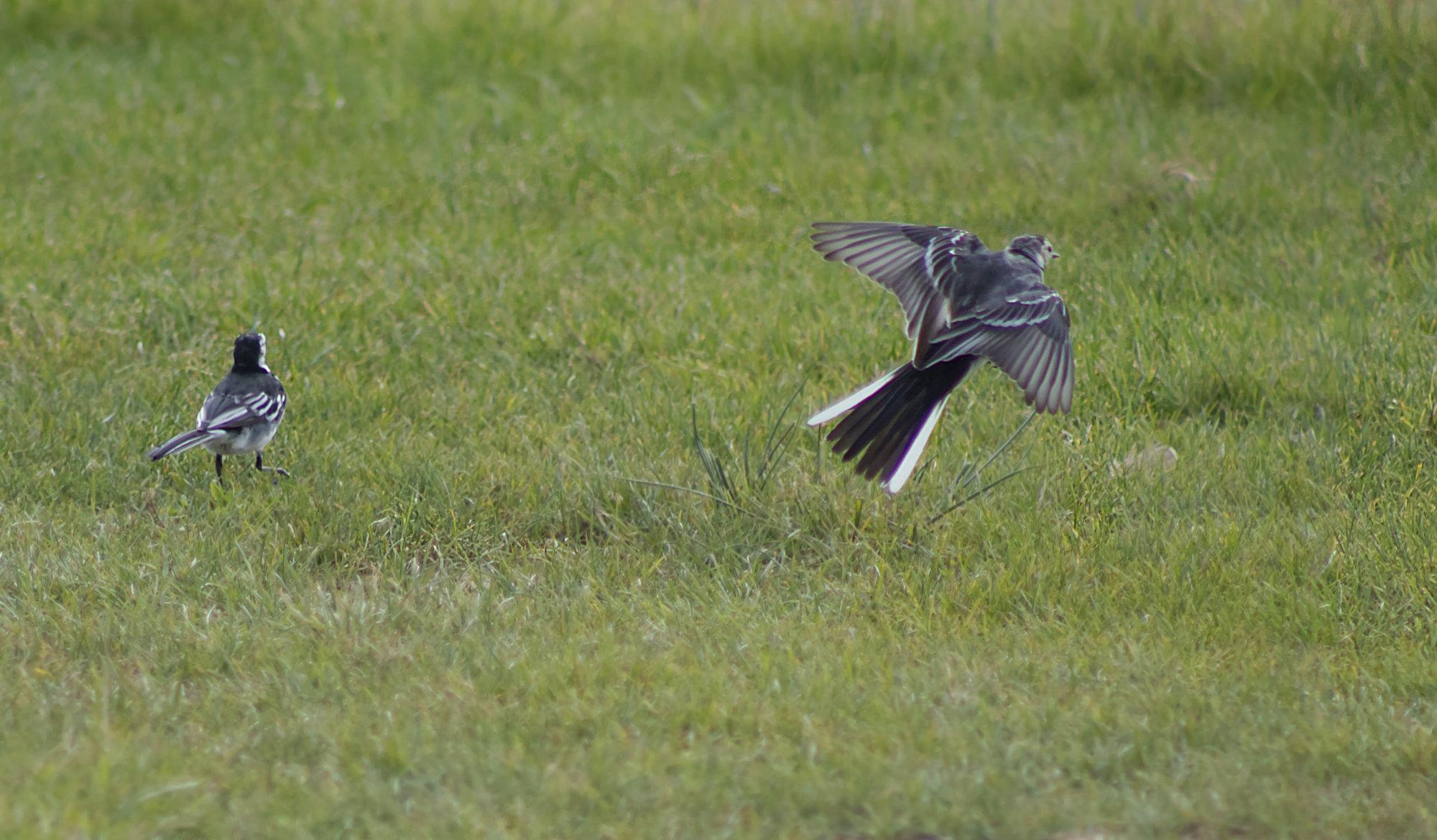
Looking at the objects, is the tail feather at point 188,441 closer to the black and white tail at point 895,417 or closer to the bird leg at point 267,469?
the bird leg at point 267,469

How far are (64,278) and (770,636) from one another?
4.26m

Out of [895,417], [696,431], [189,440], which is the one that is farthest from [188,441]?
[895,417]

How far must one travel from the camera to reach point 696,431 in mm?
5078

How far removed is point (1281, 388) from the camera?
5.83 m

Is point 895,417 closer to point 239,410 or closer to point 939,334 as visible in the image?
point 939,334

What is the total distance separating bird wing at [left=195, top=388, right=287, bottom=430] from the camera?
488cm

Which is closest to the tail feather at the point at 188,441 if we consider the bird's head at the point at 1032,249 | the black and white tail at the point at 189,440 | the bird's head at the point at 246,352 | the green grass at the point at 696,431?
the black and white tail at the point at 189,440

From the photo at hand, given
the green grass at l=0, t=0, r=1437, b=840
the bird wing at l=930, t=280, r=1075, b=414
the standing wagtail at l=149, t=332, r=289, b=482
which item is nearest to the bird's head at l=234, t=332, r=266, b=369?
the standing wagtail at l=149, t=332, r=289, b=482

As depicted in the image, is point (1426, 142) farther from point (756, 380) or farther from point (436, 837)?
point (436, 837)

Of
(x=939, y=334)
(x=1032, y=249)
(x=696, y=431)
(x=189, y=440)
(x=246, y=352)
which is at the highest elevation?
(x=1032, y=249)

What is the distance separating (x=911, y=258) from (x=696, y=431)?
0.98 metres

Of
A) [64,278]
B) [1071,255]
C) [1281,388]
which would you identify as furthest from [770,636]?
[64,278]

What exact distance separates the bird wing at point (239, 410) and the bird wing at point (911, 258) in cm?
196

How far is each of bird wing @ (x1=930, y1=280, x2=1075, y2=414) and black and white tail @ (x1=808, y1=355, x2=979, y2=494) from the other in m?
0.12
